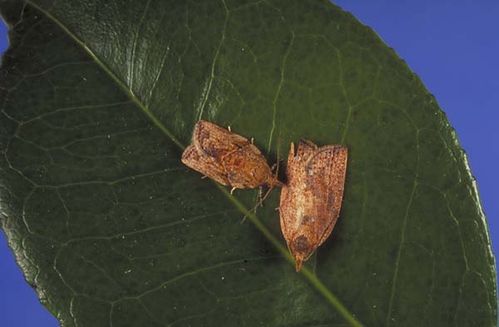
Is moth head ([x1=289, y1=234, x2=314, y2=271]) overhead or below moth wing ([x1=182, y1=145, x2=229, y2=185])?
below

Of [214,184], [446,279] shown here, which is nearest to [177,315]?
[214,184]

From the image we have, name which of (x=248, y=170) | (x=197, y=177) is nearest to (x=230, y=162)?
(x=248, y=170)

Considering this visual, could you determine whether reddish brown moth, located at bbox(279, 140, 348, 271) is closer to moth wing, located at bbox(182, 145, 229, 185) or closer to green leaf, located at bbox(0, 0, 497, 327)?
green leaf, located at bbox(0, 0, 497, 327)

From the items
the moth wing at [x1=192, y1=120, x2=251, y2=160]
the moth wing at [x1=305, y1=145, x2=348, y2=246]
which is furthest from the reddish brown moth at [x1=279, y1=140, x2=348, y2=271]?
the moth wing at [x1=192, y1=120, x2=251, y2=160]

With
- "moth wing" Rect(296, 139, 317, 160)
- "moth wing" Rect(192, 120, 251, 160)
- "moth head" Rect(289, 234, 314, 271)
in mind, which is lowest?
"moth head" Rect(289, 234, 314, 271)

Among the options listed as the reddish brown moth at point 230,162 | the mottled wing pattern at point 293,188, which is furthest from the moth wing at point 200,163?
the mottled wing pattern at point 293,188

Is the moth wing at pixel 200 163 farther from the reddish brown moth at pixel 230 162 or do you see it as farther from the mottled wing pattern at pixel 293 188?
the mottled wing pattern at pixel 293 188

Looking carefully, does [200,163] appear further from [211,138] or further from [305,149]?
[305,149]
